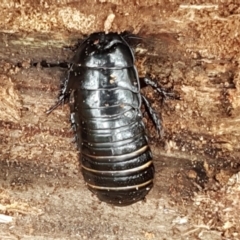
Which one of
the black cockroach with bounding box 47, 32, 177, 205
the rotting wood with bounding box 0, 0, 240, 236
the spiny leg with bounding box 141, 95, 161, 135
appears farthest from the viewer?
the spiny leg with bounding box 141, 95, 161, 135

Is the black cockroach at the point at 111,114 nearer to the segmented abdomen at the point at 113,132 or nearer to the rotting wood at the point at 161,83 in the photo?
the segmented abdomen at the point at 113,132

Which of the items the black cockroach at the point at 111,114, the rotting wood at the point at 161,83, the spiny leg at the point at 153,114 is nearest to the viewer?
the rotting wood at the point at 161,83

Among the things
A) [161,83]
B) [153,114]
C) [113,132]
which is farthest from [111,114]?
[161,83]

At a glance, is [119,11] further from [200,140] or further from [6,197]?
[6,197]

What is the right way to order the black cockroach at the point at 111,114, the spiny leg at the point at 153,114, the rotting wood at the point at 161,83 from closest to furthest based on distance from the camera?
the rotting wood at the point at 161,83
the black cockroach at the point at 111,114
the spiny leg at the point at 153,114

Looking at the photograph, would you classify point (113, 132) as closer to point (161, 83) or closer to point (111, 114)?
point (111, 114)

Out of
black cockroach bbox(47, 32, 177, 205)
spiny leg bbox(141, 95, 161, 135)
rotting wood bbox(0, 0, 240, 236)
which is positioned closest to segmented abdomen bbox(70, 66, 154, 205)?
black cockroach bbox(47, 32, 177, 205)

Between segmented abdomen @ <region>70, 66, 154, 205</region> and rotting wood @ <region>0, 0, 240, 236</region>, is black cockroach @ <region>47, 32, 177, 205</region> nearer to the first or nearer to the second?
segmented abdomen @ <region>70, 66, 154, 205</region>

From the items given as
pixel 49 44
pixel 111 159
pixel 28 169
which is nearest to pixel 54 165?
pixel 28 169

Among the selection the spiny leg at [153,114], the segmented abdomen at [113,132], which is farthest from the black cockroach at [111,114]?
the spiny leg at [153,114]
